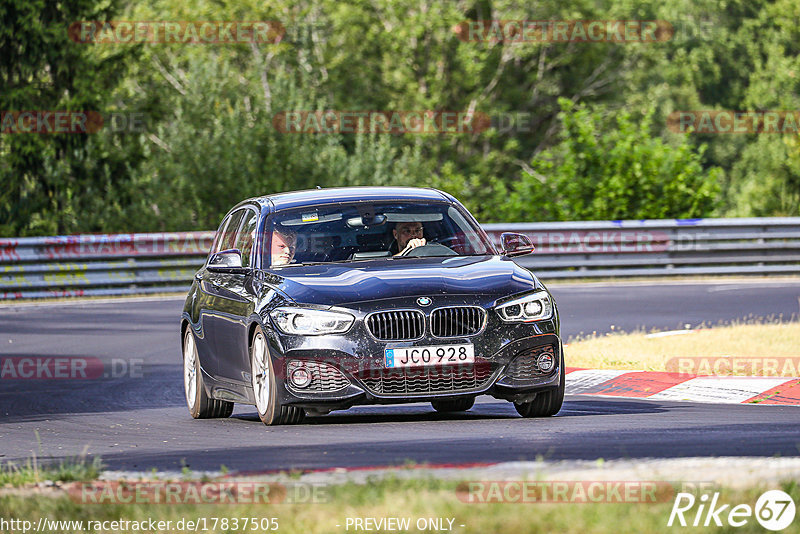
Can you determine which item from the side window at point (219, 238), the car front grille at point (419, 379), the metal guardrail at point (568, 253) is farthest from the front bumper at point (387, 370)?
the metal guardrail at point (568, 253)

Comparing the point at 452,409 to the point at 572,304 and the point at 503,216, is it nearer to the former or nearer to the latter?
the point at 572,304

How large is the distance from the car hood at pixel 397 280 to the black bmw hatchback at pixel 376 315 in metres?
0.01

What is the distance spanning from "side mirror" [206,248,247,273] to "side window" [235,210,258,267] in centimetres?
14

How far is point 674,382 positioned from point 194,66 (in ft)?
82.4

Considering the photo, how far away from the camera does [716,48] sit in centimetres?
7712

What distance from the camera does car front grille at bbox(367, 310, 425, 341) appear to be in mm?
9469


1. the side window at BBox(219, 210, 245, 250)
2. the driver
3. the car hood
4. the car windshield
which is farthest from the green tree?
the car hood

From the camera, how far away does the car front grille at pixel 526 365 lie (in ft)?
31.8

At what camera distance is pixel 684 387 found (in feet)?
39.1

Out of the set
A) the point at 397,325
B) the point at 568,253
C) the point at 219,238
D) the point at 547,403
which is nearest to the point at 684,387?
the point at 547,403

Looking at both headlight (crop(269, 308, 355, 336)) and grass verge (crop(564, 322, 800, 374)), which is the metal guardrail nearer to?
grass verge (crop(564, 322, 800, 374))

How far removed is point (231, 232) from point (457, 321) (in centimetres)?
318

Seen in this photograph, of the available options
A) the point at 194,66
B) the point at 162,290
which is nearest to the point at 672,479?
the point at 162,290

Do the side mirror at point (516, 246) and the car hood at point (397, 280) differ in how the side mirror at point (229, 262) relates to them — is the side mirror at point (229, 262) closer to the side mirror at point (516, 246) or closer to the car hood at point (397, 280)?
the car hood at point (397, 280)
